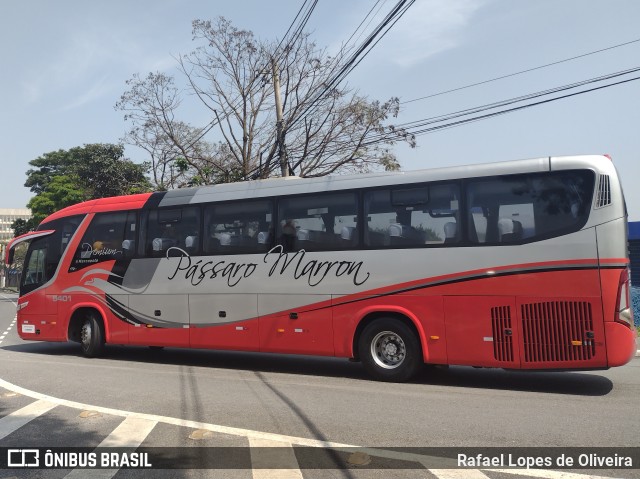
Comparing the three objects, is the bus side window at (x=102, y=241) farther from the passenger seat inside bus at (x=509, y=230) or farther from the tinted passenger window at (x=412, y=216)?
the passenger seat inside bus at (x=509, y=230)

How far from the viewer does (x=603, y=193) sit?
6949 mm

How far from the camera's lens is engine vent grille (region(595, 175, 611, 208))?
6.93 m

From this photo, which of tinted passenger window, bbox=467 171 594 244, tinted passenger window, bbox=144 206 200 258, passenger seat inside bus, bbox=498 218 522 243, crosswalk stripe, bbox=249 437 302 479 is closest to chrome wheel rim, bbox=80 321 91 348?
tinted passenger window, bbox=144 206 200 258

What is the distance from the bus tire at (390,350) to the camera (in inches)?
316

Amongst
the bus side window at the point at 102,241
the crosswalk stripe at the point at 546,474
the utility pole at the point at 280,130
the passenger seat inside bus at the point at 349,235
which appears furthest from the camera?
the utility pole at the point at 280,130

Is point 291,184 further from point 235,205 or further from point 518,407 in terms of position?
point 518,407

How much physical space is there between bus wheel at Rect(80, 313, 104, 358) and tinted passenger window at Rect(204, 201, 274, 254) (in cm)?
350

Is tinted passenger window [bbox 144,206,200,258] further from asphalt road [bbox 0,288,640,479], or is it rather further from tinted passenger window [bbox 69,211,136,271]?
asphalt road [bbox 0,288,640,479]

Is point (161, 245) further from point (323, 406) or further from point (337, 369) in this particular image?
point (323, 406)

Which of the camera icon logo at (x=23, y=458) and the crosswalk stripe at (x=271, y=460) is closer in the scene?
the crosswalk stripe at (x=271, y=460)

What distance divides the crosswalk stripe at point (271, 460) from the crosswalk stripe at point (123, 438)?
1148 millimetres

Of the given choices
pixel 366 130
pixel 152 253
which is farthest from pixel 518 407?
pixel 366 130

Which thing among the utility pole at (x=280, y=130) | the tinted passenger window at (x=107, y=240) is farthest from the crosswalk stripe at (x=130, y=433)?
the utility pole at (x=280, y=130)

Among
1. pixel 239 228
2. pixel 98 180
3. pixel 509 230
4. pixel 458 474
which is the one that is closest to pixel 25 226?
pixel 98 180
